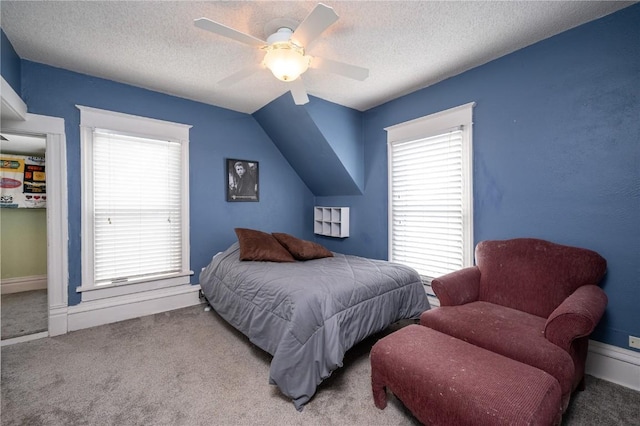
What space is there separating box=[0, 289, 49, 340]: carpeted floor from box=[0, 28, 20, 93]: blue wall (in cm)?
230

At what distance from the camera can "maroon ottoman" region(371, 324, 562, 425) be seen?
115 cm

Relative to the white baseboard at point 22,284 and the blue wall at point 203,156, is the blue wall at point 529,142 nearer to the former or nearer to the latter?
the blue wall at point 203,156

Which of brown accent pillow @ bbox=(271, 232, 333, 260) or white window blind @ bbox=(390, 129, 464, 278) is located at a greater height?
white window blind @ bbox=(390, 129, 464, 278)

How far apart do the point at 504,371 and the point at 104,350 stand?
3.00 meters

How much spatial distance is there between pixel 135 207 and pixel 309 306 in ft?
8.31

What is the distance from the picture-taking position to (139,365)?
2.17 metres

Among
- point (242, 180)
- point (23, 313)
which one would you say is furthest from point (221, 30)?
point (23, 313)

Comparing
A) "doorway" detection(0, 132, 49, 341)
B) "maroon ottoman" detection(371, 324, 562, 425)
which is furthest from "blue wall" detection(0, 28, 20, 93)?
"maroon ottoman" detection(371, 324, 562, 425)

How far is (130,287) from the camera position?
3092 millimetres

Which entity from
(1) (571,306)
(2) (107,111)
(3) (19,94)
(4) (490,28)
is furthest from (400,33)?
(3) (19,94)

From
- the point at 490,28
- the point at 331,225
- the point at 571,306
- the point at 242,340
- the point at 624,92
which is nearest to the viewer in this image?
the point at 571,306

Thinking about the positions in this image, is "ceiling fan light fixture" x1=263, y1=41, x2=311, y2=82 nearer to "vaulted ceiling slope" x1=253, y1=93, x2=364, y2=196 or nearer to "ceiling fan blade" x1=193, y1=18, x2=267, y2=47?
"ceiling fan blade" x1=193, y1=18, x2=267, y2=47

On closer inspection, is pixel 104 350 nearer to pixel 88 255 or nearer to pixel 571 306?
pixel 88 255

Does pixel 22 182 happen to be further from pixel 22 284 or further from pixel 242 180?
pixel 242 180
